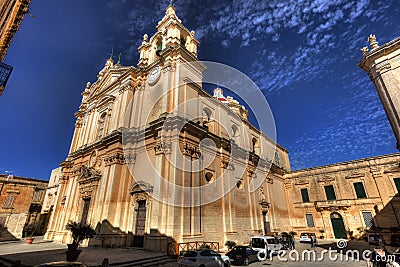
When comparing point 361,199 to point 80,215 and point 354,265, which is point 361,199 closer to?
point 354,265

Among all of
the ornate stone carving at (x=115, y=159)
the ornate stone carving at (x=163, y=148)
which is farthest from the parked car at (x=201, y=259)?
the ornate stone carving at (x=115, y=159)

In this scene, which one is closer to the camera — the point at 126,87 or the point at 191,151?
the point at 191,151

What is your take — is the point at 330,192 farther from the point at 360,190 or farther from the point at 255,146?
the point at 255,146

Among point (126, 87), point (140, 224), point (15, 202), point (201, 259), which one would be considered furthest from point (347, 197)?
point (15, 202)

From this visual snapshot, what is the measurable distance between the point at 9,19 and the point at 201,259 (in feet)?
45.8

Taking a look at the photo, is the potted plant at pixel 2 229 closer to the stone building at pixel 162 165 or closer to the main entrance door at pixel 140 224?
the stone building at pixel 162 165

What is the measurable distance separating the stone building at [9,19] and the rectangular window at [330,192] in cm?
3129

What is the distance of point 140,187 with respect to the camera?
44.9 ft

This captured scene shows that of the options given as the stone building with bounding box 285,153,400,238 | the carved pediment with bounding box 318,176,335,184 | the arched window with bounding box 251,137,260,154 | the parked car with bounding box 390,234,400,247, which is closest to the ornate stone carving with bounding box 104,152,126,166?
the arched window with bounding box 251,137,260,154

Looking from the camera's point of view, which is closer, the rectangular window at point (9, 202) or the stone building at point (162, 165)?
the stone building at point (162, 165)

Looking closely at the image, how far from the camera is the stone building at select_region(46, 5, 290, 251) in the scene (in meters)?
12.9

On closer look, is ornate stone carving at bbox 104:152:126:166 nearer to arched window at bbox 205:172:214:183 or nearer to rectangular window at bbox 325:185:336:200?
arched window at bbox 205:172:214:183

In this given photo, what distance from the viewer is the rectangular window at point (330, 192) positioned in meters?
25.2

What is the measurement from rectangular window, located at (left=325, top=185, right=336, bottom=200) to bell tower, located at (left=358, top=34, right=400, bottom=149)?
17.6 metres
